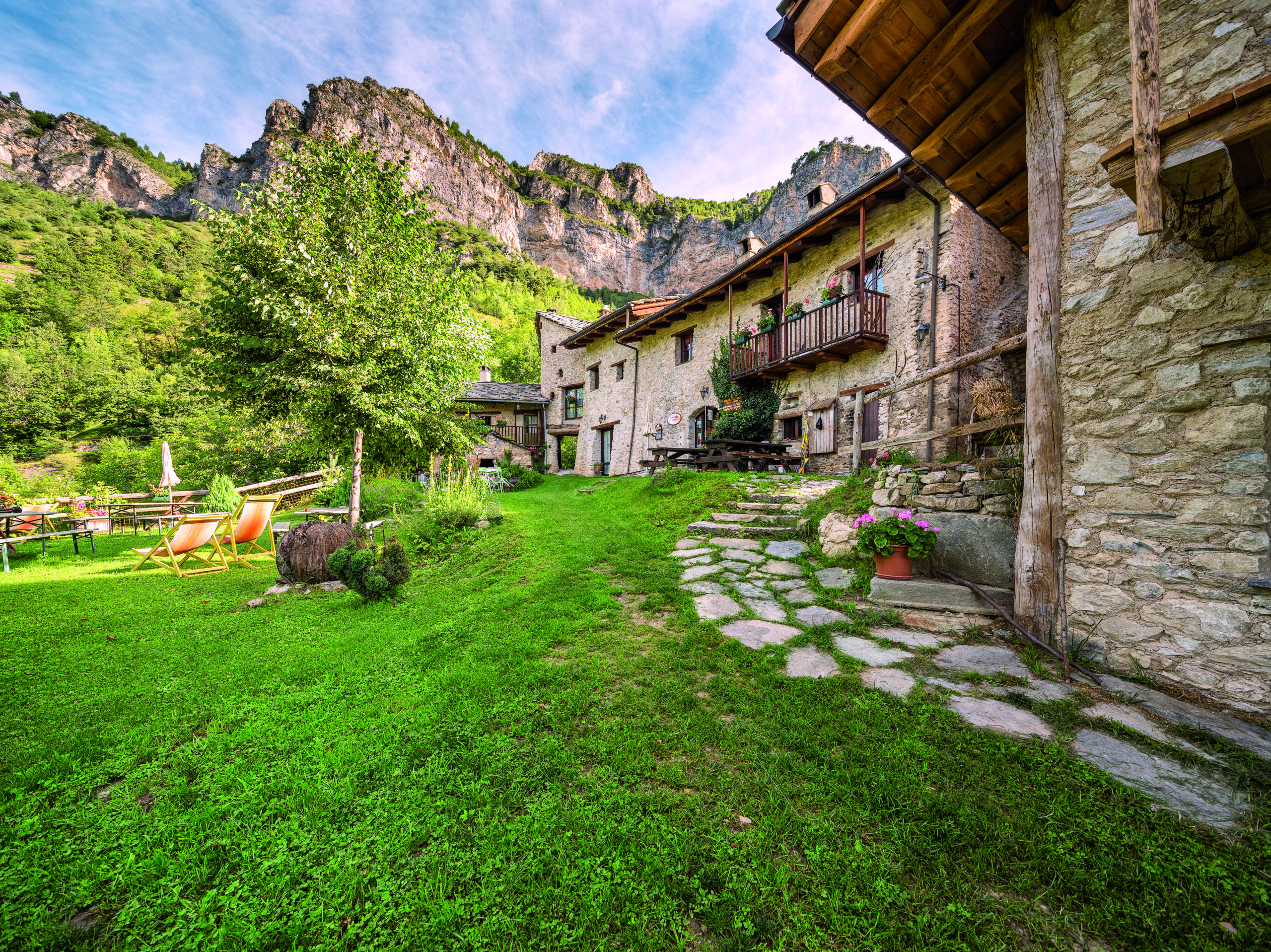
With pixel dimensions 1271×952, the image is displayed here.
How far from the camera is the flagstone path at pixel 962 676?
1.61 m

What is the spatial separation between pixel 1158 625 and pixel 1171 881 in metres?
1.67

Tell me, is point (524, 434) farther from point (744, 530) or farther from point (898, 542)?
point (898, 542)

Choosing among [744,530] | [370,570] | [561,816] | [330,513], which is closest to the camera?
[561,816]

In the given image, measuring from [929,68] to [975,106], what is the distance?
0.67 m

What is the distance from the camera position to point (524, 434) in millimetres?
21406

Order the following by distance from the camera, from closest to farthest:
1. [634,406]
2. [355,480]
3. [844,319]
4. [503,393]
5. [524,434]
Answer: [355,480]
[844,319]
[634,406]
[503,393]
[524,434]

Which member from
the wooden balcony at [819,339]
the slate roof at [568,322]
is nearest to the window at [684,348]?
the wooden balcony at [819,339]

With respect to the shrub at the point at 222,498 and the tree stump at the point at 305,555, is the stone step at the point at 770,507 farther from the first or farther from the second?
the shrub at the point at 222,498

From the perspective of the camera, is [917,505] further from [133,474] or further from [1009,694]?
[133,474]

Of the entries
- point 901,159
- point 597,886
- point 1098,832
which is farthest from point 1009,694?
point 901,159

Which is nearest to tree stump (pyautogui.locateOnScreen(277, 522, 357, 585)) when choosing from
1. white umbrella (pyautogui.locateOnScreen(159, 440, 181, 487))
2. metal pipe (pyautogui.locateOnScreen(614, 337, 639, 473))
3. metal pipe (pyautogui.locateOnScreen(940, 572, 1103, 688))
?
metal pipe (pyautogui.locateOnScreen(940, 572, 1103, 688))

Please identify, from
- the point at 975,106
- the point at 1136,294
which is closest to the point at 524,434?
the point at 975,106

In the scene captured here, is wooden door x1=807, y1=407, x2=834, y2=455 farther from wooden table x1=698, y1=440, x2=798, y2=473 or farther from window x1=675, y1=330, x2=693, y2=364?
window x1=675, y1=330, x2=693, y2=364

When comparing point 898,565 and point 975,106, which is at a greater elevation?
point 975,106
